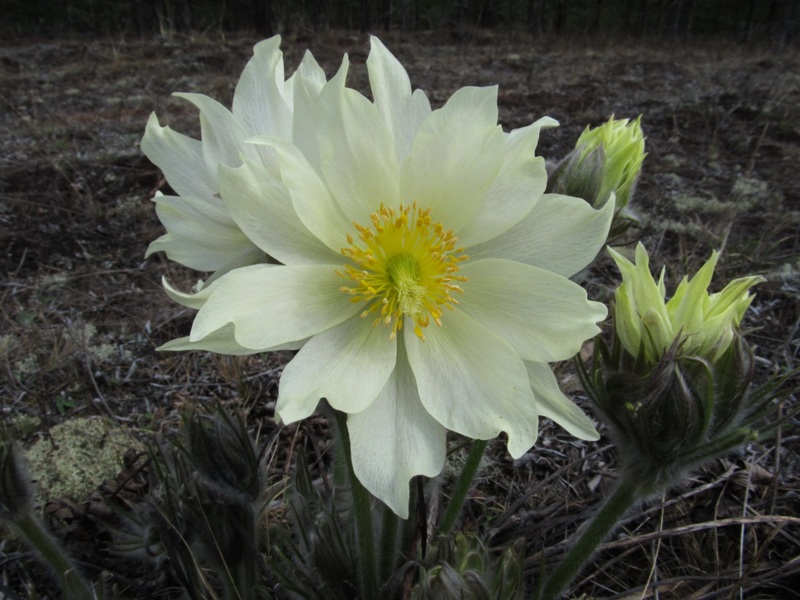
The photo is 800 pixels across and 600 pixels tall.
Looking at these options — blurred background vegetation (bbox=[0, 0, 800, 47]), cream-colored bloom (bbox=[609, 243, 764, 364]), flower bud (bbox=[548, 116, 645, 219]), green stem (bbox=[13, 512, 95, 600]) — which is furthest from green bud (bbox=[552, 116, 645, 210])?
blurred background vegetation (bbox=[0, 0, 800, 47])

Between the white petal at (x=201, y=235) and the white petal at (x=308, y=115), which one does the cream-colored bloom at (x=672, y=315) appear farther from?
the white petal at (x=201, y=235)

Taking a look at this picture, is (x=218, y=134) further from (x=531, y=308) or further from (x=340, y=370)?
(x=531, y=308)

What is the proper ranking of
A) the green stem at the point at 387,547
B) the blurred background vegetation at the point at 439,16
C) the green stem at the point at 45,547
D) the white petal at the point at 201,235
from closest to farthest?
1. the white petal at the point at 201,235
2. the green stem at the point at 387,547
3. the green stem at the point at 45,547
4. the blurred background vegetation at the point at 439,16

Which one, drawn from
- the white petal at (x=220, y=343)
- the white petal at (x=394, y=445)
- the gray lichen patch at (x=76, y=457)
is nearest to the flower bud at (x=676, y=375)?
the white petal at (x=394, y=445)

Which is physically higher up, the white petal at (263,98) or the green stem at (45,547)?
the white petal at (263,98)

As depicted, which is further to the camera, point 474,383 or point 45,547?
point 45,547

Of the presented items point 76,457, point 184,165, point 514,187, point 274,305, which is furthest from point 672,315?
point 76,457
